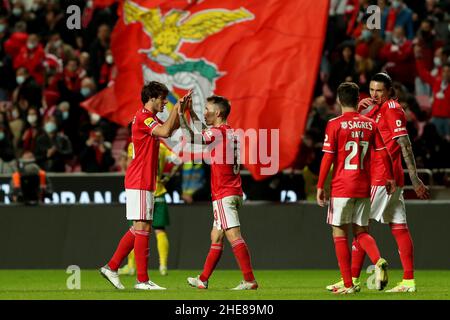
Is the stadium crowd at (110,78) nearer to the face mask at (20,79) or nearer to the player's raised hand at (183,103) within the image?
the face mask at (20,79)

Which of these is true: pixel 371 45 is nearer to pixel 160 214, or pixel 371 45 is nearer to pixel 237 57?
pixel 237 57

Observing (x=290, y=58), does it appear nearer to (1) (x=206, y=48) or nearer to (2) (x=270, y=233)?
(1) (x=206, y=48)

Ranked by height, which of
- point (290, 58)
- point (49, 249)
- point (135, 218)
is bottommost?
point (49, 249)

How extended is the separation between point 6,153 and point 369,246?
434 inches

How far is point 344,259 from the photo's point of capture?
12750 mm

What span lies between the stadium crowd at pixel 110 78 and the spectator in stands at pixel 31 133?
0.02m

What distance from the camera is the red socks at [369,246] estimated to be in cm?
1285

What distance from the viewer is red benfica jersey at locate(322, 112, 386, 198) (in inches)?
503

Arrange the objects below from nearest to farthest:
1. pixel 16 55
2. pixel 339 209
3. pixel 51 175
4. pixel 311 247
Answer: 1. pixel 339 209
2. pixel 311 247
3. pixel 51 175
4. pixel 16 55

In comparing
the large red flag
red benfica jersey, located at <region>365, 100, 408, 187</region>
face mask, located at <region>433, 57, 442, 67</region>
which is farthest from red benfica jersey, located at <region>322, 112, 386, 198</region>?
face mask, located at <region>433, 57, 442, 67</region>

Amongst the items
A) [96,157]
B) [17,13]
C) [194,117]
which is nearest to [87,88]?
[96,157]
